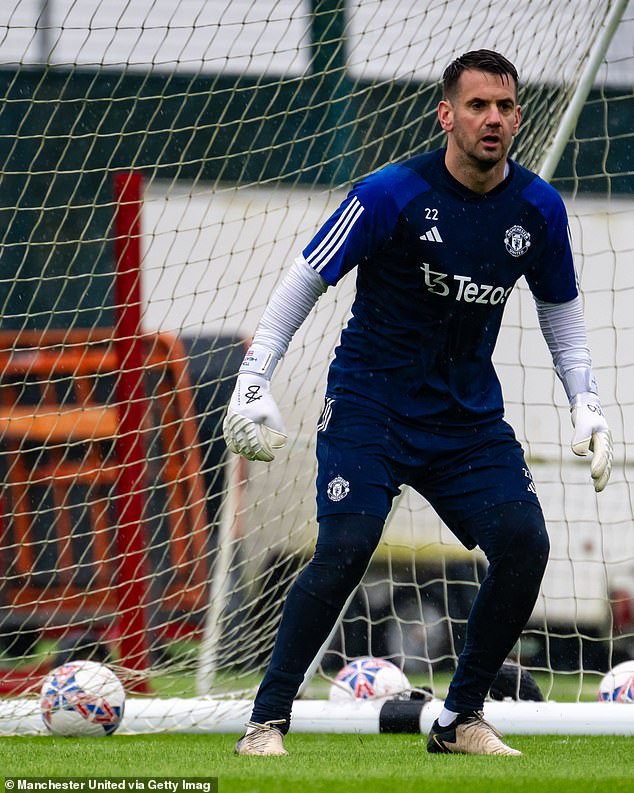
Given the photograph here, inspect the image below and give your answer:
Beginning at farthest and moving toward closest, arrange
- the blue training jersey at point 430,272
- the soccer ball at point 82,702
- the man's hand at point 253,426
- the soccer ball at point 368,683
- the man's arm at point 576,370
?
the soccer ball at point 368,683
the soccer ball at point 82,702
the man's arm at point 576,370
the blue training jersey at point 430,272
the man's hand at point 253,426

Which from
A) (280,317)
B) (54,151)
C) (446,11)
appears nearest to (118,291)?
(54,151)

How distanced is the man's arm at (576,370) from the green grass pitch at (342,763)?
874mm

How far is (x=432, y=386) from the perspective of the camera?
3895 mm

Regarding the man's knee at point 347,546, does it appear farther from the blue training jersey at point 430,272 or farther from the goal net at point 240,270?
the goal net at point 240,270

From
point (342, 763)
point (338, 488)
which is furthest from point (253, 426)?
point (342, 763)

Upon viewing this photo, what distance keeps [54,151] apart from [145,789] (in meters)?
3.95

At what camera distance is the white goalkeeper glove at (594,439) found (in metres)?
3.90

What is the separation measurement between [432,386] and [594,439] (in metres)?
0.50

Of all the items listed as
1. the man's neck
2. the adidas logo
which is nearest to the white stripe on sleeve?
the adidas logo

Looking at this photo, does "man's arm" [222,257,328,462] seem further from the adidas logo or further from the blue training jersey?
the adidas logo

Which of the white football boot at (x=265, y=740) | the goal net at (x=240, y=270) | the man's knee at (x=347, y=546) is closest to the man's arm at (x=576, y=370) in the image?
the man's knee at (x=347, y=546)

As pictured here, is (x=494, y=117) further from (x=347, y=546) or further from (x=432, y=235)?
(x=347, y=546)

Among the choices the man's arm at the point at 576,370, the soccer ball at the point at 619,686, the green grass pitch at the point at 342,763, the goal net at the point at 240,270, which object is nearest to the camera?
the green grass pitch at the point at 342,763

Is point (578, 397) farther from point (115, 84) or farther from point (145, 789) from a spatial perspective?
point (115, 84)
